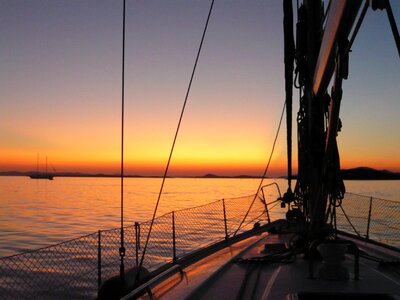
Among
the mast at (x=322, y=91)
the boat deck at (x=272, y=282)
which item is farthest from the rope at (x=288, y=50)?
the boat deck at (x=272, y=282)

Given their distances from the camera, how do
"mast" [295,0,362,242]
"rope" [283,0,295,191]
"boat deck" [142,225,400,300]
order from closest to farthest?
"mast" [295,0,362,242] < "boat deck" [142,225,400,300] < "rope" [283,0,295,191]

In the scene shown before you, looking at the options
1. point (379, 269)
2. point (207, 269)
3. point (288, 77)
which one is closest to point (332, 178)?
point (379, 269)

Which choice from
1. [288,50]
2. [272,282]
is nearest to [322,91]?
[288,50]

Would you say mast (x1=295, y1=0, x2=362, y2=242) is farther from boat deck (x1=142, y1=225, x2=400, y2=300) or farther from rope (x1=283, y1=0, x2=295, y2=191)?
boat deck (x1=142, y1=225, x2=400, y2=300)

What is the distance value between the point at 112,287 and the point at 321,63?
3673 mm

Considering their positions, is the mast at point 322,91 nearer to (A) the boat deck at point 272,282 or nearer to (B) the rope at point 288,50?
(B) the rope at point 288,50

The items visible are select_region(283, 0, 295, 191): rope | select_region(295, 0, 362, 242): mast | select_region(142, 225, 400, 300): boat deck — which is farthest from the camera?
select_region(283, 0, 295, 191): rope

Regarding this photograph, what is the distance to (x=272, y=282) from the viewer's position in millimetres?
5625

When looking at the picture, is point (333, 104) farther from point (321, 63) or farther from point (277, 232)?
point (277, 232)

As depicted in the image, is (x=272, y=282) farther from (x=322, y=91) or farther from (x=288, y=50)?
(x=288, y=50)

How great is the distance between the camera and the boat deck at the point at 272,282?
5012 millimetres

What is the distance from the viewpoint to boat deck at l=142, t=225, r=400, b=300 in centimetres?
501

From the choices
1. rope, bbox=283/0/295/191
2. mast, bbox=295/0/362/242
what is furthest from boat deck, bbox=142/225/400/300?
rope, bbox=283/0/295/191

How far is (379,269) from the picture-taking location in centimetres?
655
